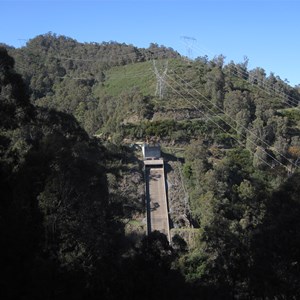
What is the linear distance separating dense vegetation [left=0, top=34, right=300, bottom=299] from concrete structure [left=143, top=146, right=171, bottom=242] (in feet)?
3.69

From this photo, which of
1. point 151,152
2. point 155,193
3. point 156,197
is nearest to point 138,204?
point 156,197

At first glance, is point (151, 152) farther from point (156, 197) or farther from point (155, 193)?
point (156, 197)

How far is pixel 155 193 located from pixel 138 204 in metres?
3.67

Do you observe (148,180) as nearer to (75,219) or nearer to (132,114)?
(132,114)

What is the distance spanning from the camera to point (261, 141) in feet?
Result: 179

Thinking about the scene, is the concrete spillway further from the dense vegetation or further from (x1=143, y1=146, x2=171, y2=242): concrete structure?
the dense vegetation

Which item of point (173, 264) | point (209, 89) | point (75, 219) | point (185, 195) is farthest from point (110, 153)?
point (209, 89)

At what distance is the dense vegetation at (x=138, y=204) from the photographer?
17672mm

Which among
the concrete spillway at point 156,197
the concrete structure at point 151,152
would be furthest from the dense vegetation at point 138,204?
the concrete structure at point 151,152

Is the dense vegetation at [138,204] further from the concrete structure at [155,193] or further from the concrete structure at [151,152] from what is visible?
the concrete structure at [151,152]

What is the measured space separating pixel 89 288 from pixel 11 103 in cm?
825

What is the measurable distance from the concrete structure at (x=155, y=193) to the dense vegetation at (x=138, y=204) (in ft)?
3.69

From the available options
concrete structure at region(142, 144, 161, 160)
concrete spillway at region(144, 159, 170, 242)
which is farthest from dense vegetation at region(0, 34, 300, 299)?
concrete structure at region(142, 144, 161, 160)

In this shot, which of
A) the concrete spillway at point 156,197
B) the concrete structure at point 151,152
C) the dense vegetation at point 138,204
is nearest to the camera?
the dense vegetation at point 138,204
